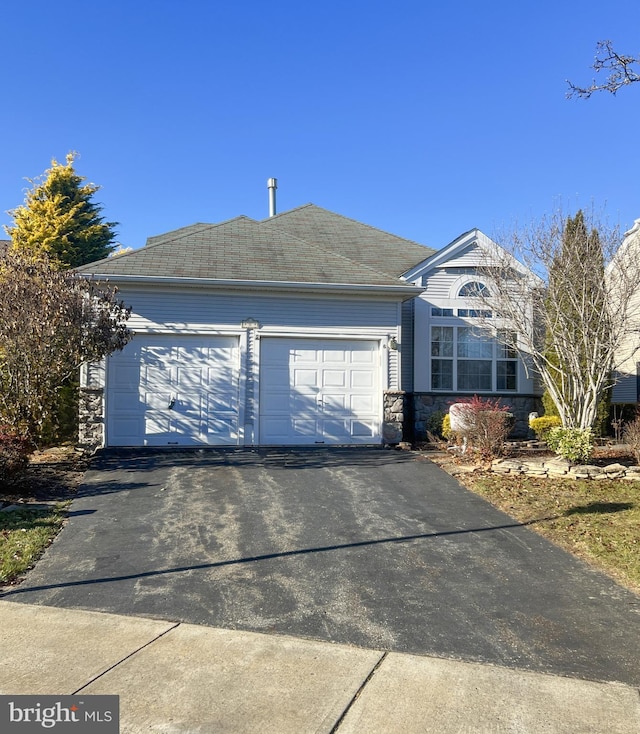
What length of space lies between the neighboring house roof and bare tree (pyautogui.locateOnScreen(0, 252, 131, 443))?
184 centimetres

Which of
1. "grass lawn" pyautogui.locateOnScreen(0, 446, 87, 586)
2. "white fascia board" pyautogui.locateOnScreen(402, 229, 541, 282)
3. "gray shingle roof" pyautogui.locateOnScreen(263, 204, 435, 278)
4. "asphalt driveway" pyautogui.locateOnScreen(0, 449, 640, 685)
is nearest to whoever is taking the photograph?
"asphalt driveway" pyautogui.locateOnScreen(0, 449, 640, 685)

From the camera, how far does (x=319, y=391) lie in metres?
12.8

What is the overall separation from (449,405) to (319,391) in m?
3.44

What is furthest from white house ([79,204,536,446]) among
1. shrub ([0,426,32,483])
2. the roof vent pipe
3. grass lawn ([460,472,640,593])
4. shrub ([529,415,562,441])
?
the roof vent pipe

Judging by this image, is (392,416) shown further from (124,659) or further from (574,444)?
(124,659)

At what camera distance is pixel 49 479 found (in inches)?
372

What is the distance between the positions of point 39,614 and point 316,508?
156 inches

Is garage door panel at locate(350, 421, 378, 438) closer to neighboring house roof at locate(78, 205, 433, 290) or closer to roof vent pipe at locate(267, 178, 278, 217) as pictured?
neighboring house roof at locate(78, 205, 433, 290)

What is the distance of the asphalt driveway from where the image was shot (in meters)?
4.54

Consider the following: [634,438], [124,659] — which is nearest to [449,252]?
[634,438]

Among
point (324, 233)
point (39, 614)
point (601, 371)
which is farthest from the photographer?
point (324, 233)

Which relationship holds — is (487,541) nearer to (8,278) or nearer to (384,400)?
(384,400)

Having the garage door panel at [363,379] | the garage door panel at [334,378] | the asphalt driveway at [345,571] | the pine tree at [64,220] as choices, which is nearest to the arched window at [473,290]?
the garage door panel at [363,379]

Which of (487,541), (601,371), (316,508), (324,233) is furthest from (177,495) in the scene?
(324,233)
